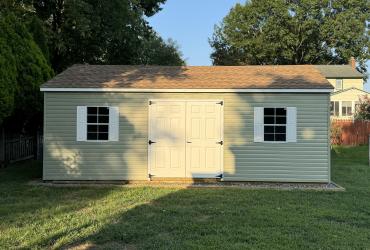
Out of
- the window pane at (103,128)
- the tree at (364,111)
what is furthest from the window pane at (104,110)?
the tree at (364,111)

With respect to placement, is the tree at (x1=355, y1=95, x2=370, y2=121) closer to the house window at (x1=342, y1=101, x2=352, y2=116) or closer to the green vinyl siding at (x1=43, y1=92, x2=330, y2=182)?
the house window at (x1=342, y1=101, x2=352, y2=116)

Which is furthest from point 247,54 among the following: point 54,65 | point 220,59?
point 54,65

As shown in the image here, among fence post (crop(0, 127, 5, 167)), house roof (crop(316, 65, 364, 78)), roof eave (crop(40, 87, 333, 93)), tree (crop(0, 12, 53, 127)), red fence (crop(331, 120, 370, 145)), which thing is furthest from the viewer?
house roof (crop(316, 65, 364, 78))

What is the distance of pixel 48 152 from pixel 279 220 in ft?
24.5

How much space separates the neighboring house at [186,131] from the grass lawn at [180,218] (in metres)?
1.30

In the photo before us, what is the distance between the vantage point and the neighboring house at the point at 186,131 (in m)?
13.4

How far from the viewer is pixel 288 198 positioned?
35.6 ft

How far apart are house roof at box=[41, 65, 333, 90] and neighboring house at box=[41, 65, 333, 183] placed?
71mm

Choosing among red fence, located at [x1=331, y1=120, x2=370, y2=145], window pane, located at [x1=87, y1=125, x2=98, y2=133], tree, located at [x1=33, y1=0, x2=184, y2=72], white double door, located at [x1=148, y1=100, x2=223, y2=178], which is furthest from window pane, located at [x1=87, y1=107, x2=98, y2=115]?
red fence, located at [x1=331, y1=120, x2=370, y2=145]

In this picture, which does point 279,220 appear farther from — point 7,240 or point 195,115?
point 195,115

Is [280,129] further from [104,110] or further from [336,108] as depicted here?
[336,108]

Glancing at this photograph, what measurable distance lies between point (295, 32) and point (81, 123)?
1705 inches

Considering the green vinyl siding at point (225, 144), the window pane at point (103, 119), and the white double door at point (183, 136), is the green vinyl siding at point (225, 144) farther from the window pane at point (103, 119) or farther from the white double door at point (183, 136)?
the window pane at point (103, 119)

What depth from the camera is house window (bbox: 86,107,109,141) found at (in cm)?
1357
